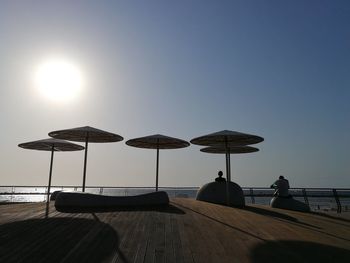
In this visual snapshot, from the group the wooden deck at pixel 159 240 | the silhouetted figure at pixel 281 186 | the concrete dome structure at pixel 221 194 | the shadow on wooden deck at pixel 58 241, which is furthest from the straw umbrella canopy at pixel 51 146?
the silhouetted figure at pixel 281 186

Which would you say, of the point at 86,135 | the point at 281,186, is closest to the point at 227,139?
the point at 281,186

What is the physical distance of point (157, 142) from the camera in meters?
14.1

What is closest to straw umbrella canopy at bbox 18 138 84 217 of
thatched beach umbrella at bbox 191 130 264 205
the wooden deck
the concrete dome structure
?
thatched beach umbrella at bbox 191 130 264 205

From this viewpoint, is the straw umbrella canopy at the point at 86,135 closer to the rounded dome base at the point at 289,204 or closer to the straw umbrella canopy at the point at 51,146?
the straw umbrella canopy at the point at 51,146

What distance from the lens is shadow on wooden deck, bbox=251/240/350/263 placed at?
4430 millimetres

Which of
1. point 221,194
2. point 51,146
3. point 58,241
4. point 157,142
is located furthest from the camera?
point 51,146

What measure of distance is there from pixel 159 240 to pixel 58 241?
158 cm

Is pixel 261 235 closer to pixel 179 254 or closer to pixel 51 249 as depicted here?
pixel 179 254

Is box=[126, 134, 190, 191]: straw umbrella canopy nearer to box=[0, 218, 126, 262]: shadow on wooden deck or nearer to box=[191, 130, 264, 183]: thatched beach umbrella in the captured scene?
box=[191, 130, 264, 183]: thatched beach umbrella

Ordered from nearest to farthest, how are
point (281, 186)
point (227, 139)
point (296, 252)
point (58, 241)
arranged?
point (296, 252) → point (58, 241) → point (227, 139) → point (281, 186)

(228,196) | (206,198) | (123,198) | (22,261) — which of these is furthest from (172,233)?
(206,198)

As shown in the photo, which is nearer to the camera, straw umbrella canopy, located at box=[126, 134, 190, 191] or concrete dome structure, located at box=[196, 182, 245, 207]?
straw umbrella canopy, located at box=[126, 134, 190, 191]

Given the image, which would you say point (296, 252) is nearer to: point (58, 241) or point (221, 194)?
point (58, 241)

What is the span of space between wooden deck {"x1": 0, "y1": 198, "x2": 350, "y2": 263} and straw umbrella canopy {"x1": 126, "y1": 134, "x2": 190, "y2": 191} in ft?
18.7
